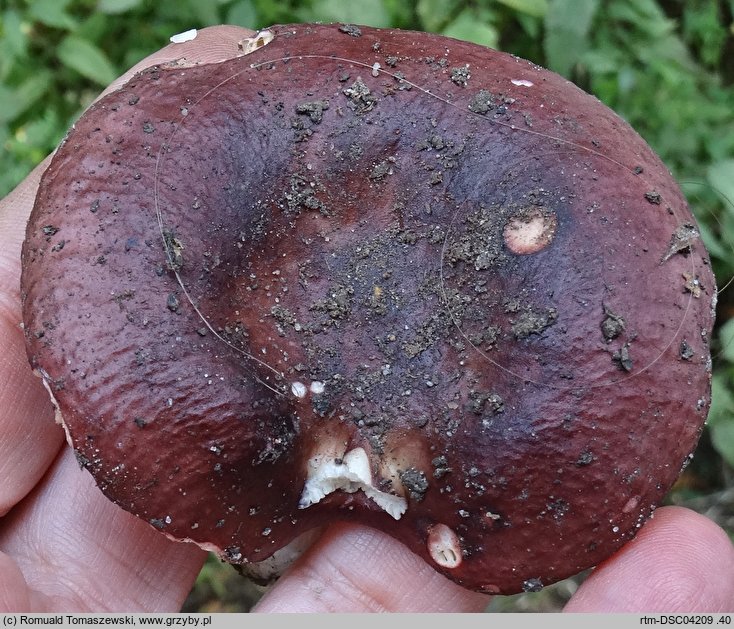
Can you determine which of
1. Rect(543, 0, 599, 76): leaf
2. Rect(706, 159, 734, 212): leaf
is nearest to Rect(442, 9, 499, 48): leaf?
Rect(543, 0, 599, 76): leaf

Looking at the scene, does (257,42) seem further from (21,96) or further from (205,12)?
(21,96)

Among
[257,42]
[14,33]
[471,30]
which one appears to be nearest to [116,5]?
[14,33]

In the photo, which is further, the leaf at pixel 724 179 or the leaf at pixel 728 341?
the leaf at pixel 724 179

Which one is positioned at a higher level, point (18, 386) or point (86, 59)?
point (86, 59)

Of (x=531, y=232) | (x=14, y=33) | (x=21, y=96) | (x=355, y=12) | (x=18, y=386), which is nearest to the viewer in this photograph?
(x=531, y=232)

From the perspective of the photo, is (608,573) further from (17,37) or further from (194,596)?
(17,37)

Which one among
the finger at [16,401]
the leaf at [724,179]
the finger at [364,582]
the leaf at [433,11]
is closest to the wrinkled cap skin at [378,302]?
the finger at [364,582]

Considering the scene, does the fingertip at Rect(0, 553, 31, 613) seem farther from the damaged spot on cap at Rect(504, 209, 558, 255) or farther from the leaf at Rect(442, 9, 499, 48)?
the leaf at Rect(442, 9, 499, 48)

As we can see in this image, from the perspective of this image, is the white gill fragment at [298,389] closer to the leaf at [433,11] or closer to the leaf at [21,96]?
the leaf at [433,11]
